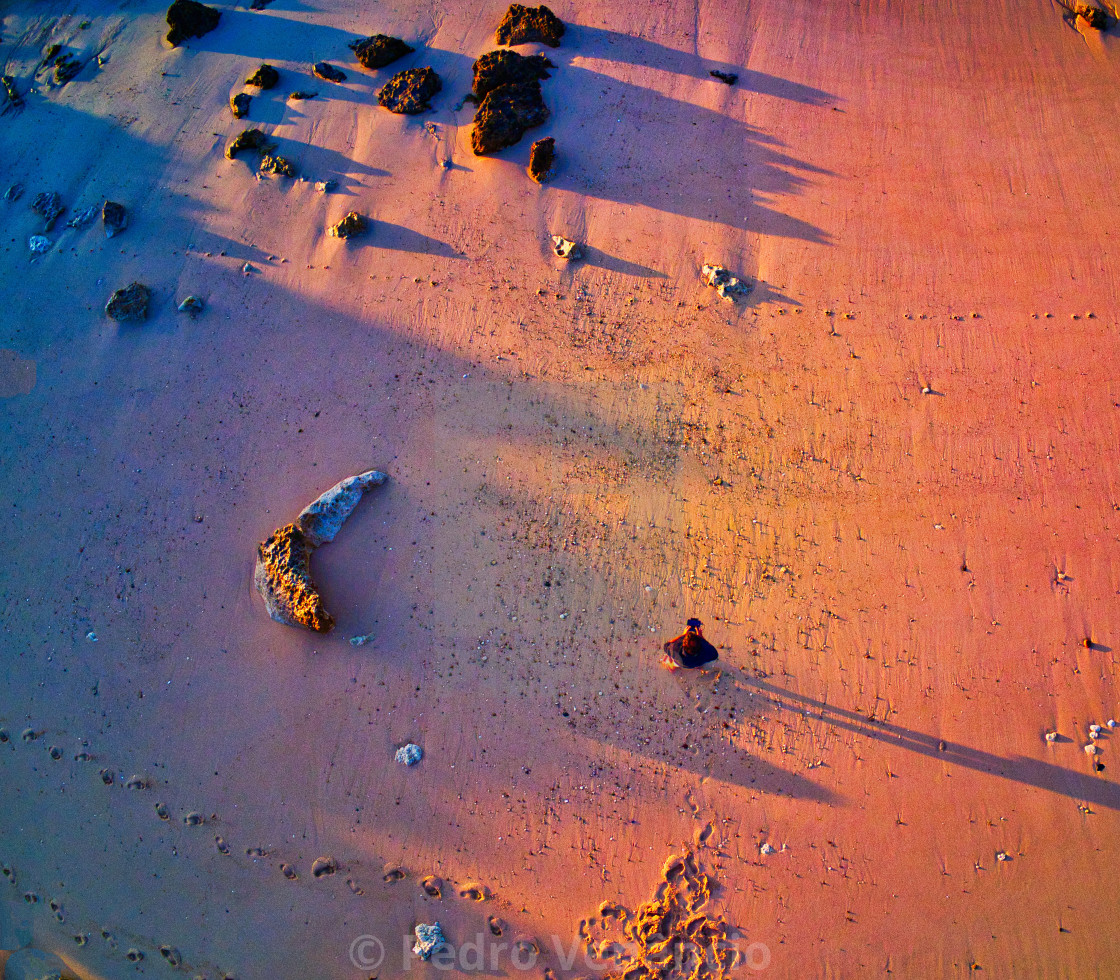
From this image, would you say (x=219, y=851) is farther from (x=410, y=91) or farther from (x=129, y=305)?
(x=410, y=91)

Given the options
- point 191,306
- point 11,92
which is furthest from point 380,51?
point 11,92

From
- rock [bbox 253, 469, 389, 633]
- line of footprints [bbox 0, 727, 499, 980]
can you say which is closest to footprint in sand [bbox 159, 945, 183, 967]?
line of footprints [bbox 0, 727, 499, 980]

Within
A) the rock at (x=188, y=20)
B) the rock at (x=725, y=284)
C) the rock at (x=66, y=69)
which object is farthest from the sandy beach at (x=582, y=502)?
the rock at (x=66, y=69)

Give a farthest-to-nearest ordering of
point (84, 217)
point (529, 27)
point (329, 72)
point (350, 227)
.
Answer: point (329, 72) → point (529, 27) → point (84, 217) → point (350, 227)

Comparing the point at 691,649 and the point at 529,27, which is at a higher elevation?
the point at 529,27

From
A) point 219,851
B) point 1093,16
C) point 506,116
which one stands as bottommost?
point 219,851

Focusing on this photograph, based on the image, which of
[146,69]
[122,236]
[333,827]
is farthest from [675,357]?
[146,69]

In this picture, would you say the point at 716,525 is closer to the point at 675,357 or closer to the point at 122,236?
the point at 675,357
